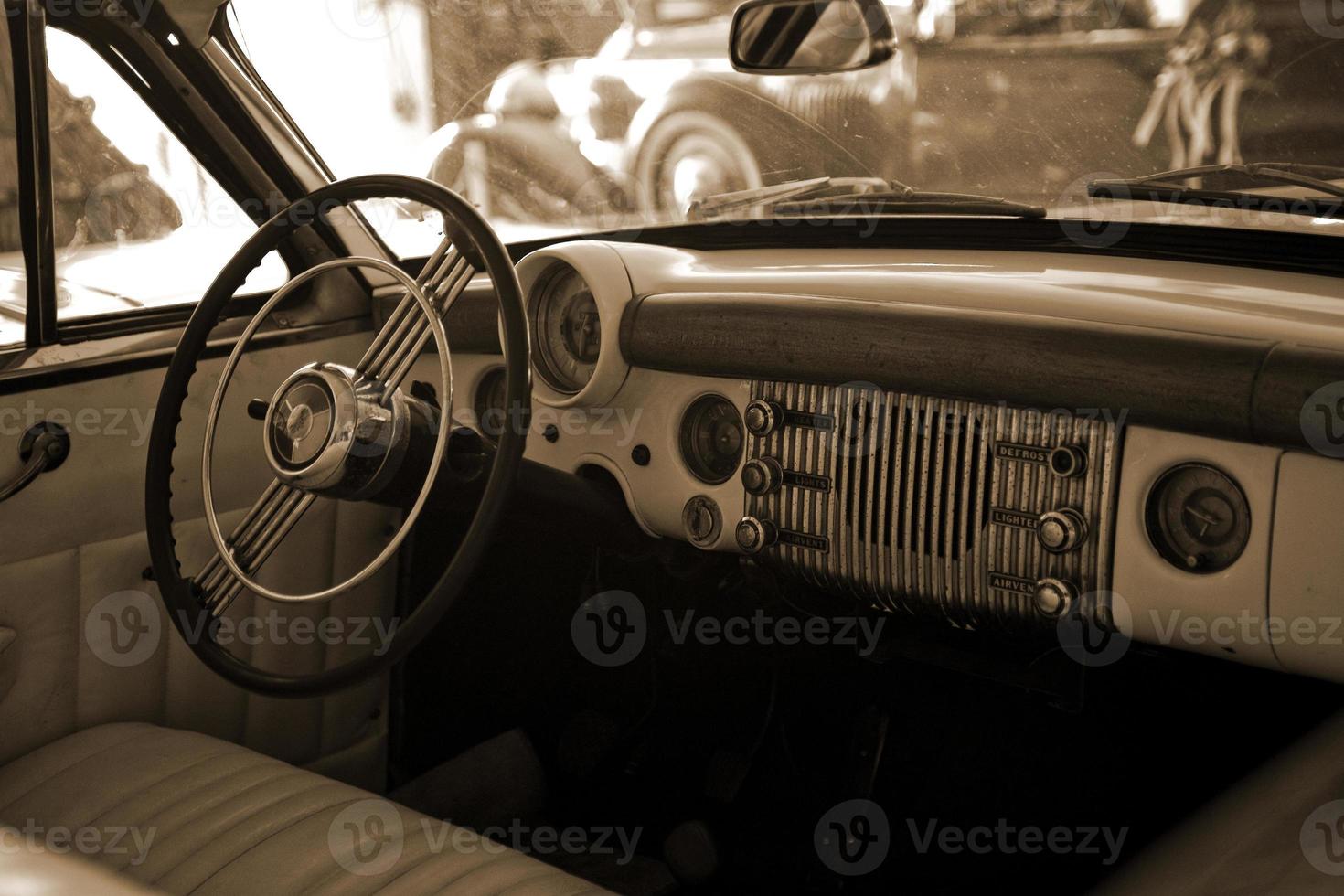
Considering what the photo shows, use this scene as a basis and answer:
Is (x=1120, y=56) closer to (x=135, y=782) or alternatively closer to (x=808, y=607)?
(x=808, y=607)

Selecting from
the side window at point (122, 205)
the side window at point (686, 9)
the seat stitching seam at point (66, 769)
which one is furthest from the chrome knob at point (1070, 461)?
the side window at point (686, 9)

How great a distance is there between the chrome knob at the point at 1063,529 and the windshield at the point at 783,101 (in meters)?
0.60

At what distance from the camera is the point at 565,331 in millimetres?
2184

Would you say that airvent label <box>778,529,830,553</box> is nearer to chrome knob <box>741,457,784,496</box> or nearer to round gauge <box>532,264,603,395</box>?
chrome knob <box>741,457,784,496</box>

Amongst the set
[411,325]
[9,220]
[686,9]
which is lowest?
[411,325]

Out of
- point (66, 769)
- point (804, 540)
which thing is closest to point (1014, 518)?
point (804, 540)

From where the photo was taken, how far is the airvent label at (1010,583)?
1736mm

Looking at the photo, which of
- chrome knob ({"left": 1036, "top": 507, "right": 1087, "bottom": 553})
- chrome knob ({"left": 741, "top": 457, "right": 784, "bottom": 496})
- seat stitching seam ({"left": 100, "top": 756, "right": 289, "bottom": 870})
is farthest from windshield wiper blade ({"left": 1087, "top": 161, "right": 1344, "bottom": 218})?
seat stitching seam ({"left": 100, "top": 756, "right": 289, "bottom": 870})

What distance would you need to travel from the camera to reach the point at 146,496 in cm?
184

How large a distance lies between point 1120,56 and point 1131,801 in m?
1.29

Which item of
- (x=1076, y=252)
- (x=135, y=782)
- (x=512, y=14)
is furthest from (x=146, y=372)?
(x=1076, y=252)

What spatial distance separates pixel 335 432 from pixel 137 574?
2.53 ft

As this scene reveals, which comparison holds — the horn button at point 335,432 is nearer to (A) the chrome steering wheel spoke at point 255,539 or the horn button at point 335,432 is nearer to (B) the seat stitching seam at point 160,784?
(A) the chrome steering wheel spoke at point 255,539

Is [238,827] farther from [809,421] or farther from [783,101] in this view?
[783,101]
